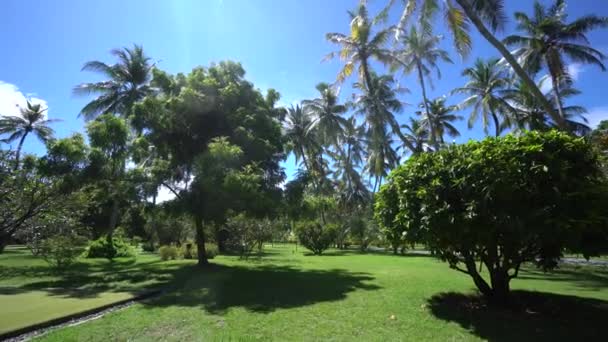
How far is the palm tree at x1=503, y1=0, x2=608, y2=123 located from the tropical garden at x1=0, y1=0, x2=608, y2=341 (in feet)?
0.24

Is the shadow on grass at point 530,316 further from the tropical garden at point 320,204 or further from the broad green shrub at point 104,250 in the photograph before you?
the broad green shrub at point 104,250

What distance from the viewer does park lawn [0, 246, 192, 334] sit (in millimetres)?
7074

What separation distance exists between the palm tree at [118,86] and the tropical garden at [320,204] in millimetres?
108

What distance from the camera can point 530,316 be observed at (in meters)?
6.30

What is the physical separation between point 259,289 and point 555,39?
68.1 feet

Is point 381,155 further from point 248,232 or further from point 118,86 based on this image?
point 118,86

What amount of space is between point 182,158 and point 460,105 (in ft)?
73.9

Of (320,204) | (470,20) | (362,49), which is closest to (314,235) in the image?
(320,204)

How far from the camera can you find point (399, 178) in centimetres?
754

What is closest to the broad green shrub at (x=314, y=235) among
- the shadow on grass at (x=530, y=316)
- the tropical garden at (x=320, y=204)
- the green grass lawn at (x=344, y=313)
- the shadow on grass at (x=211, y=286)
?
the tropical garden at (x=320, y=204)

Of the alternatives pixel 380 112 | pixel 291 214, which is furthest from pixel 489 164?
pixel 380 112

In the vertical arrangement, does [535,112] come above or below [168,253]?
above

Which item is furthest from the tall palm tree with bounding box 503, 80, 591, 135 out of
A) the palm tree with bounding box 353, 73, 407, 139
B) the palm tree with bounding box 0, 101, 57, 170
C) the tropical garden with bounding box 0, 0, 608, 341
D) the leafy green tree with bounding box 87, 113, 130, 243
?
the palm tree with bounding box 0, 101, 57, 170

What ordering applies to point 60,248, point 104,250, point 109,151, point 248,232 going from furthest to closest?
1. point 248,232
2. point 104,250
3. point 109,151
4. point 60,248
